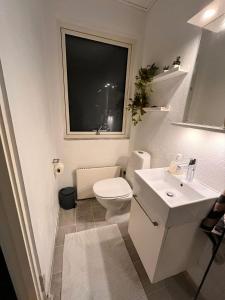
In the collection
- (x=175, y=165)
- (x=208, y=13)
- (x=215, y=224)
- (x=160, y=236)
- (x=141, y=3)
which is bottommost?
(x=160, y=236)

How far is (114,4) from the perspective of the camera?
1.50 metres

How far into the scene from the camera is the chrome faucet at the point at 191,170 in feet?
3.41

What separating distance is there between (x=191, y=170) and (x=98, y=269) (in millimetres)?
1195

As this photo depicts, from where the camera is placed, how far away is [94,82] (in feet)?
5.70

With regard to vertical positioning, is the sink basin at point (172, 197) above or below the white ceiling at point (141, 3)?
below

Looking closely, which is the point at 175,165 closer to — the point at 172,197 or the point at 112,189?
the point at 172,197

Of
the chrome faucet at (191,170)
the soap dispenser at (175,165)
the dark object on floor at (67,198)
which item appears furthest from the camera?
the dark object on floor at (67,198)

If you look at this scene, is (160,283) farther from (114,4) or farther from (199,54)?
(114,4)

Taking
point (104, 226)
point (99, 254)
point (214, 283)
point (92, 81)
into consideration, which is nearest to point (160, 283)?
point (214, 283)

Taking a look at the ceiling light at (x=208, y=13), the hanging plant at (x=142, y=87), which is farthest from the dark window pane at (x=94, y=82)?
the ceiling light at (x=208, y=13)

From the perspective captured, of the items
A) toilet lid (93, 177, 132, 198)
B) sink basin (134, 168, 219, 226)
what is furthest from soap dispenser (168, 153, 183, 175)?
toilet lid (93, 177, 132, 198)

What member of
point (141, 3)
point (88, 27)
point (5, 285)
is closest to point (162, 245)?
point (5, 285)

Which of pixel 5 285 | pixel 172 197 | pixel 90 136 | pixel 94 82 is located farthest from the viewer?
pixel 90 136

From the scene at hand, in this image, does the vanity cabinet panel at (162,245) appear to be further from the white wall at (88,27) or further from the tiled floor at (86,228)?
the white wall at (88,27)
